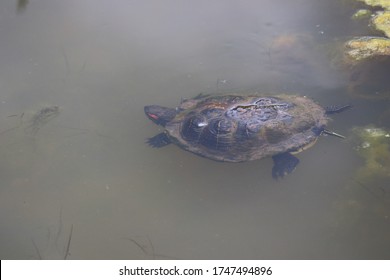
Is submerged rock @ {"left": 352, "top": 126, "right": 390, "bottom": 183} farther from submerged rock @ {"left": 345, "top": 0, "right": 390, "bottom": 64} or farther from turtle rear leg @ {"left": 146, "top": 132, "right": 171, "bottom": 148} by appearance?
turtle rear leg @ {"left": 146, "top": 132, "right": 171, "bottom": 148}

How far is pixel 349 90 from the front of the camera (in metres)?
4.31

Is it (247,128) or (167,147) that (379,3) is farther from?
(167,147)

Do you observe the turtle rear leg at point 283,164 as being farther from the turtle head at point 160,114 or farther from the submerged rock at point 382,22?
the submerged rock at point 382,22

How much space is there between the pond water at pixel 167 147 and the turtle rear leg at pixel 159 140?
0.21 ft

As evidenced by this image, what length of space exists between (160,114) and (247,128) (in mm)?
941

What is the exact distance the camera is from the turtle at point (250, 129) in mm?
3602

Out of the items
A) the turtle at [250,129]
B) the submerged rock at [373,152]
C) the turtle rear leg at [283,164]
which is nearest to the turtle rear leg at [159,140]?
the turtle at [250,129]

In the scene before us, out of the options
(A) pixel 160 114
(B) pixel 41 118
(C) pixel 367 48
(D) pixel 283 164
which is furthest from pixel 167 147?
(C) pixel 367 48

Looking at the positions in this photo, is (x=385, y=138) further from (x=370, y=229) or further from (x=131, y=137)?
(x=131, y=137)

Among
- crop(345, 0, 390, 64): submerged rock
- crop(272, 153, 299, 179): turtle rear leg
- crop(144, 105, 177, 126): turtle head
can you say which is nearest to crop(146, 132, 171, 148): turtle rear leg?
crop(144, 105, 177, 126): turtle head

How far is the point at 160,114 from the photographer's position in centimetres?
403

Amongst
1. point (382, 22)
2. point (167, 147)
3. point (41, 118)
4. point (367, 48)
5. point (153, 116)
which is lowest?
point (167, 147)

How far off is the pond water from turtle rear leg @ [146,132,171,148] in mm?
65

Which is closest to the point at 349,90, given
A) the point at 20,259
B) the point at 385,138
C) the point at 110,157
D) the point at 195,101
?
the point at 385,138
